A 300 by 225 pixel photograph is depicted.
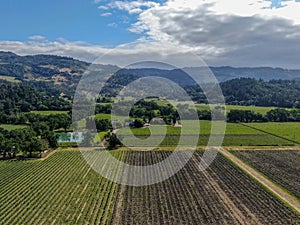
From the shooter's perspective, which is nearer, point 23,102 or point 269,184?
point 269,184

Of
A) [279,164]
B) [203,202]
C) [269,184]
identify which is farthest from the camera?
[279,164]

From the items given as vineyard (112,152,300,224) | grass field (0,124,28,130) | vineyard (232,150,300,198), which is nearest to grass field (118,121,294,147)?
vineyard (232,150,300,198)

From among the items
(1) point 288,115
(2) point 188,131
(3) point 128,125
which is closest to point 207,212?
(2) point 188,131

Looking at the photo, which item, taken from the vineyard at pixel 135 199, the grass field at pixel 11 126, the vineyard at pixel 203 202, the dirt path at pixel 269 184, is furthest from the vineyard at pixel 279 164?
the grass field at pixel 11 126

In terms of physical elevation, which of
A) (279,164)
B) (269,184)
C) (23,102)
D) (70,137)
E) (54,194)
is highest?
(23,102)

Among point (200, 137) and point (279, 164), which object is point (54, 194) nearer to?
point (279, 164)

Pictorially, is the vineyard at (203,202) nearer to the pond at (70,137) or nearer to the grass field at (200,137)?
the grass field at (200,137)

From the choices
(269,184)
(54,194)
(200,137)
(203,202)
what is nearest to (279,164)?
(269,184)

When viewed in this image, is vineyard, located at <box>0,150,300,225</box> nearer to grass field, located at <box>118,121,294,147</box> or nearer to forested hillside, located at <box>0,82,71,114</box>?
grass field, located at <box>118,121,294,147</box>
